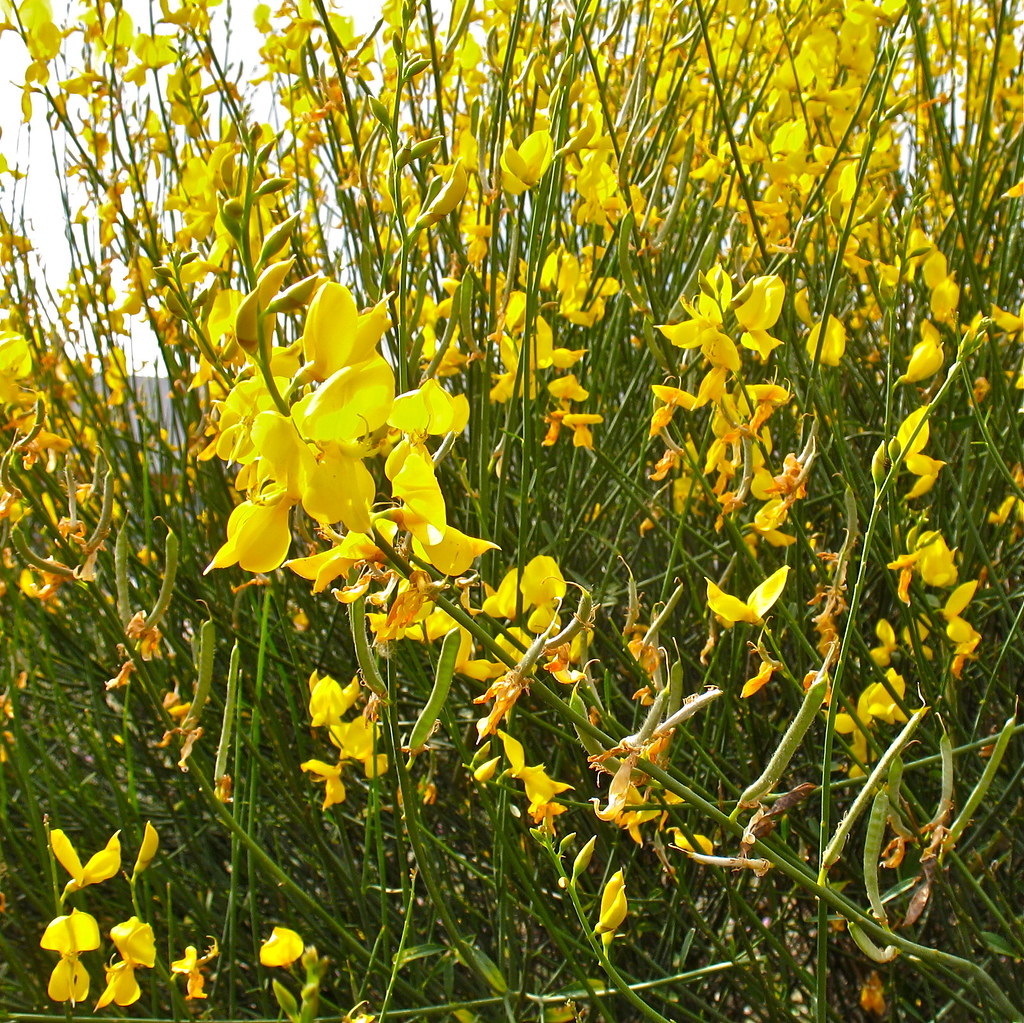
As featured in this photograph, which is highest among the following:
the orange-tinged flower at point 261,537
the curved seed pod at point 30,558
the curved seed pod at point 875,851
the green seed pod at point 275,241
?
the green seed pod at point 275,241

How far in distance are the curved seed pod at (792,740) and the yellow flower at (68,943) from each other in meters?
0.61

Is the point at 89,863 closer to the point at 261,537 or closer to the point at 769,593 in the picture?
the point at 261,537

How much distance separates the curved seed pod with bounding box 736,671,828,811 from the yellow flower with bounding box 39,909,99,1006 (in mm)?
611

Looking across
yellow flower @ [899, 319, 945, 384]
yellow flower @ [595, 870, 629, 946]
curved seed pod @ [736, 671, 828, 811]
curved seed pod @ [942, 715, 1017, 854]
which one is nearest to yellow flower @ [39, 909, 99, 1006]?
yellow flower @ [595, 870, 629, 946]

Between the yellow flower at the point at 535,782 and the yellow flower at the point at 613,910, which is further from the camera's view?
the yellow flower at the point at 535,782

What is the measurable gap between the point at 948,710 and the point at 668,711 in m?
0.68

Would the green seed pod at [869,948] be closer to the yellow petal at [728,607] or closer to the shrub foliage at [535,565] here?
the shrub foliage at [535,565]

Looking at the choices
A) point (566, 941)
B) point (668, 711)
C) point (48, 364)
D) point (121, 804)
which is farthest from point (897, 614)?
point (48, 364)

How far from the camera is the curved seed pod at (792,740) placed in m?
0.62

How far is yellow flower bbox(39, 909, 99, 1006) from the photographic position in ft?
2.93

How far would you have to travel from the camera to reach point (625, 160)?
1.13 m

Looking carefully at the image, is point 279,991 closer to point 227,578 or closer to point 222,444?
point 222,444

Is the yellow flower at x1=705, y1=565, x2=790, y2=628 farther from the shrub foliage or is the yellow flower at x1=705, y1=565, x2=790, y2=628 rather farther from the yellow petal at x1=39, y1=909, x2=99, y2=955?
the yellow petal at x1=39, y1=909, x2=99, y2=955

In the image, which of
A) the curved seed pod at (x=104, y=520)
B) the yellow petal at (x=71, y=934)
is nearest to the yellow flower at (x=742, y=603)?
the curved seed pod at (x=104, y=520)
